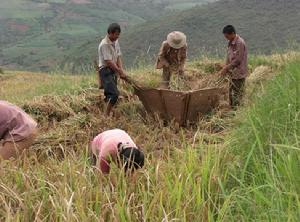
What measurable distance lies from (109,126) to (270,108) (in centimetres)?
291

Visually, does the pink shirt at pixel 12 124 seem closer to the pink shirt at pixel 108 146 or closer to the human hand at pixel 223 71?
the pink shirt at pixel 108 146

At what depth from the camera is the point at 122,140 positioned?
3836 mm

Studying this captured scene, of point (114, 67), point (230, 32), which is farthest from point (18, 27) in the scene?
point (230, 32)

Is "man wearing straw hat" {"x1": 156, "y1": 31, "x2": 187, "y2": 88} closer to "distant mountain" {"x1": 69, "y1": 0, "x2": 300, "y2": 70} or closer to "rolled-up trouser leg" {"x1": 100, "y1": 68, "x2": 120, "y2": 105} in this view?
"rolled-up trouser leg" {"x1": 100, "y1": 68, "x2": 120, "y2": 105}

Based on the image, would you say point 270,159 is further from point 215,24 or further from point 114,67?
point 215,24

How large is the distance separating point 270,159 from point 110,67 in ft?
12.8

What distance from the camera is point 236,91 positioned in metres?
7.01

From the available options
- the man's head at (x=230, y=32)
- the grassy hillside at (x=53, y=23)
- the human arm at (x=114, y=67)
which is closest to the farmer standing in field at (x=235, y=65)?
the man's head at (x=230, y=32)

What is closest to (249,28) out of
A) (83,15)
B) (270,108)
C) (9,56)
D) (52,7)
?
(270,108)

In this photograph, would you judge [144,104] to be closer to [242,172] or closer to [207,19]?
[242,172]

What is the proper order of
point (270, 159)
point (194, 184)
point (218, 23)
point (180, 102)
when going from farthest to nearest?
point (218, 23), point (180, 102), point (270, 159), point (194, 184)

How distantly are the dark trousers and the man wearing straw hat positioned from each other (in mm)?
750

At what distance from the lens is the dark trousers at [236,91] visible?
684 cm

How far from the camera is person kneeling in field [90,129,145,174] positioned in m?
3.40
